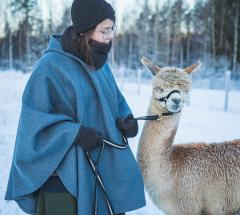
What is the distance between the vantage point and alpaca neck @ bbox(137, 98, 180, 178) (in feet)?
9.57

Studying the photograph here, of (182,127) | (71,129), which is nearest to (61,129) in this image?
(71,129)

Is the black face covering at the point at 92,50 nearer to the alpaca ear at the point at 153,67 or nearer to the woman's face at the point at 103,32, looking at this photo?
the woman's face at the point at 103,32

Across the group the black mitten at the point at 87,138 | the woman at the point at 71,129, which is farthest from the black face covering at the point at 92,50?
the black mitten at the point at 87,138

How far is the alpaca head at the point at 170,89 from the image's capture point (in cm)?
272

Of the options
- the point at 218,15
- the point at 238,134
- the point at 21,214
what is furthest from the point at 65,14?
the point at 21,214

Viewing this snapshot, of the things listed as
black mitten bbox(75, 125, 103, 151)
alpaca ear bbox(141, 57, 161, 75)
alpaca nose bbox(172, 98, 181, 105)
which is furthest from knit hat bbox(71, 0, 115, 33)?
alpaca ear bbox(141, 57, 161, 75)

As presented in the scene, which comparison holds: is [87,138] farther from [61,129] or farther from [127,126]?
[127,126]

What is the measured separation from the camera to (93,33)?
7.30ft

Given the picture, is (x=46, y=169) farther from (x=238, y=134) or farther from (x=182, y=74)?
(x=238, y=134)

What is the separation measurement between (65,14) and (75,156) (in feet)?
99.5

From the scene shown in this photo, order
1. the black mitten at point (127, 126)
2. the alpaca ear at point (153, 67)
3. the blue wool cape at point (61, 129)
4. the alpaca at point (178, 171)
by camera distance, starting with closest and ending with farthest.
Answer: the blue wool cape at point (61, 129), the black mitten at point (127, 126), the alpaca at point (178, 171), the alpaca ear at point (153, 67)

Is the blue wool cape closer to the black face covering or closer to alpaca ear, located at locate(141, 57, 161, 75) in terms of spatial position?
the black face covering

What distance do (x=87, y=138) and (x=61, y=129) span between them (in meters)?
0.14

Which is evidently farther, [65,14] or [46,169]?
[65,14]
